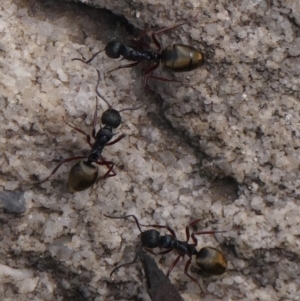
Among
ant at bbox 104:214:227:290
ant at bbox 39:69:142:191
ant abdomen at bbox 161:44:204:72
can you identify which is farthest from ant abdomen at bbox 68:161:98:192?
ant abdomen at bbox 161:44:204:72

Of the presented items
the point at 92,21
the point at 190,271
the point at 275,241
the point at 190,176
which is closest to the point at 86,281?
the point at 190,271

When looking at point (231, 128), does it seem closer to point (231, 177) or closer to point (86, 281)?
point (231, 177)

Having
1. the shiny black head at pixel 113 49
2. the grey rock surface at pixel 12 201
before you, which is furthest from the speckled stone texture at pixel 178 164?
the shiny black head at pixel 113 49

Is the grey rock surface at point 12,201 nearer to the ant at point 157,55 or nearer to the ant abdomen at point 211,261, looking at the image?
the ant at point 157,55

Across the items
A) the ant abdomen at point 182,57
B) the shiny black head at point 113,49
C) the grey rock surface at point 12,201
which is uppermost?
the ant abdomen at point 182,57

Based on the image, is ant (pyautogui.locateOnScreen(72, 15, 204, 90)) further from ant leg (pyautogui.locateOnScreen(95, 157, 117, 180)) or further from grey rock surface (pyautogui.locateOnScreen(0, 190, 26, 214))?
grey rock surface (pyautogui.locateOnScreen(0, 190, 26, 214))
